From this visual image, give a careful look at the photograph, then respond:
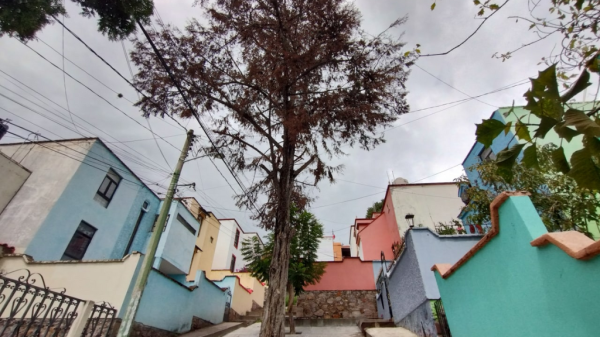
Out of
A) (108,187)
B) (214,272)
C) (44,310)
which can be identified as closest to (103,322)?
(44,310)

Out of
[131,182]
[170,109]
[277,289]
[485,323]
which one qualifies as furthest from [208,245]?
[485,323]

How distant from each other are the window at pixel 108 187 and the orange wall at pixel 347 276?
10.1m

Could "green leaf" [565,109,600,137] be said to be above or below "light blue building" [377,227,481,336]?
below

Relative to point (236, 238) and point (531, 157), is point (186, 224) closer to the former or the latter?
point (236, 238)

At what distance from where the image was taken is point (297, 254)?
9.75m

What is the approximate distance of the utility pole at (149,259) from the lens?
531 cm

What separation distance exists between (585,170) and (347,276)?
12.8 m

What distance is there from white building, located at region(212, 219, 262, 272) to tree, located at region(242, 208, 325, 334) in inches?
537

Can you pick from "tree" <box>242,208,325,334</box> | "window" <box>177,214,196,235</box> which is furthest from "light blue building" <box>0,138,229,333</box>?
"tree" <box>242,208,325,334</box>

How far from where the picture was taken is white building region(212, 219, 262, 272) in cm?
2294

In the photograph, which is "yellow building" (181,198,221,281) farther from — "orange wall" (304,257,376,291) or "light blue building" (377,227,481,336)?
"light blue building" (377,227,481,336)

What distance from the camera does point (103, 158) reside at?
1143cm

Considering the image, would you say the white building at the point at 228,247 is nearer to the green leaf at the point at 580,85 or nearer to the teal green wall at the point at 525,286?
the teal green wall at the point at 525,286

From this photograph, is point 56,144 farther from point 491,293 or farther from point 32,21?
point 491,293
